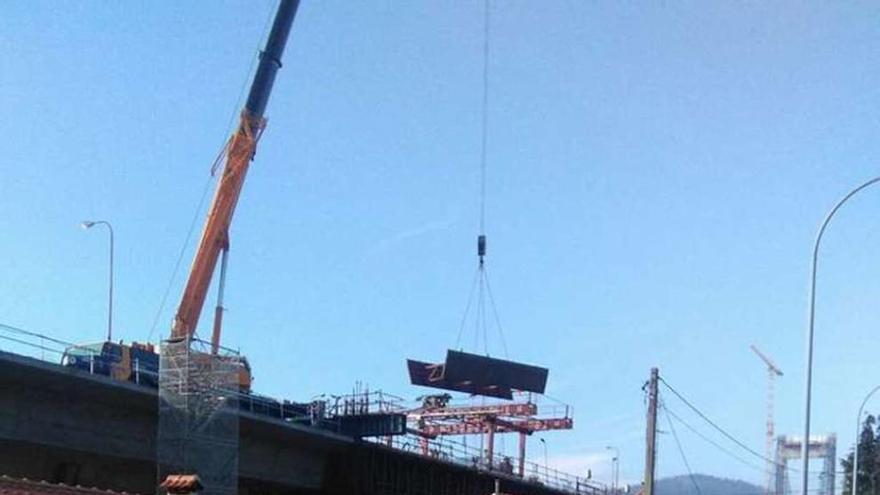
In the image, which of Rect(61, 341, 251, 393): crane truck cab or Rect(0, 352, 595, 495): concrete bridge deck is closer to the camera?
Rect(0, 352, 595, 495): concrete bridge deck

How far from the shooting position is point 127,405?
47.7 m

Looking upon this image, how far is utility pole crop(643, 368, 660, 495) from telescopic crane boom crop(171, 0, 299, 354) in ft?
57.5

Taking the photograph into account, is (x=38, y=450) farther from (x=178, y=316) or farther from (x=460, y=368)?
(x=460, y=368)

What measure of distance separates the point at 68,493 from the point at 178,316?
23.8 m

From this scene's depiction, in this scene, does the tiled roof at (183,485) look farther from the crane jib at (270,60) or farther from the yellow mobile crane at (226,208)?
the crane jib at (270,60)

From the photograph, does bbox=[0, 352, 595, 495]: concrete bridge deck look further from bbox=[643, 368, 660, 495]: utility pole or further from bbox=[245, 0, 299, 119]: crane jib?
bbox=[643, 368, 660, 495]: utility pole

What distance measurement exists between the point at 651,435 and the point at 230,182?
815 inches

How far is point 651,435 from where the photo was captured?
44.4m

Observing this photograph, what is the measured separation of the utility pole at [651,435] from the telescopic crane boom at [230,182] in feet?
57.5

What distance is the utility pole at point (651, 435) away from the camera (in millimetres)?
44438

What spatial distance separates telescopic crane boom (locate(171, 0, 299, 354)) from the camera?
51875mm

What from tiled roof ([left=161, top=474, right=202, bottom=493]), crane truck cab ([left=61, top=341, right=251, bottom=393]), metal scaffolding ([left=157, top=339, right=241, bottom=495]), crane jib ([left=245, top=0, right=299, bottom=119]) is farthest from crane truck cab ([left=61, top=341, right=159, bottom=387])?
tiled roof ([left=161, top=474, right=202, bottom=493])

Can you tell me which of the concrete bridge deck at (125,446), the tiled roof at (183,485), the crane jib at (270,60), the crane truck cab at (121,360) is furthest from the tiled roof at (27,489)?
the crane jib at (270,60)

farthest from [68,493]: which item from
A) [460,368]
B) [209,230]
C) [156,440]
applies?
[460,368]
